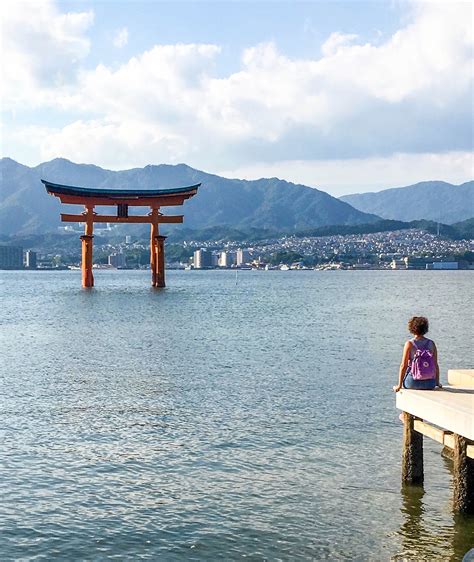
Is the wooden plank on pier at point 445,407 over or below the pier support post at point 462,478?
over

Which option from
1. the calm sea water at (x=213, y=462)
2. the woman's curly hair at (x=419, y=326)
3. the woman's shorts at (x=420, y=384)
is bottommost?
the calm sea water at (x=213, y=462)

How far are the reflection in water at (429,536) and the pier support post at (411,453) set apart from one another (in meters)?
0.53

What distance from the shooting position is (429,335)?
1432 inches

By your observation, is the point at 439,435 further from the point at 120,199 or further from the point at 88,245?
the point at 88,245

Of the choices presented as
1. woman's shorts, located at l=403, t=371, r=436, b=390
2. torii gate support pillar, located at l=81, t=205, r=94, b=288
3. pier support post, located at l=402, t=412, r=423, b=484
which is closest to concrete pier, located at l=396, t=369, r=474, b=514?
pier support post, located at l=402, t=412, r=423, b=484

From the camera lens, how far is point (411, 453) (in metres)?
11.0

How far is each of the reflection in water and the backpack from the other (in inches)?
69.4

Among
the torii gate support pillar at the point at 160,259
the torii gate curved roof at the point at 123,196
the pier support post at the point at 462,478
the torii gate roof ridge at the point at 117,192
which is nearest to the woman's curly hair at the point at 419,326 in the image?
the pier support post at the point at 462,478

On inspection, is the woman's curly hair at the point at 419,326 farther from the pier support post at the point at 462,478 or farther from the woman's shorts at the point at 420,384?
the pier support post at the point at 462,478

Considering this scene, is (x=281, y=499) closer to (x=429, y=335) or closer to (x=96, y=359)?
(x=96, y=359)

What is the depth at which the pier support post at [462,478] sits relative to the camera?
9.27m

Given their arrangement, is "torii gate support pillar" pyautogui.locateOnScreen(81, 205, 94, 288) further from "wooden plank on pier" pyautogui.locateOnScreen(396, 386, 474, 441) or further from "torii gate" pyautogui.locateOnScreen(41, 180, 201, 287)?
"wooden plank on pier" pyautogui.locateOnScreen(396, 386, 474, 441)

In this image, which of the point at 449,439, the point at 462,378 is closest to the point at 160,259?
the point at 462,378

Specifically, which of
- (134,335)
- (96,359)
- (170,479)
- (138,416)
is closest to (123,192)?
(134,335)
